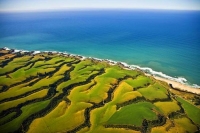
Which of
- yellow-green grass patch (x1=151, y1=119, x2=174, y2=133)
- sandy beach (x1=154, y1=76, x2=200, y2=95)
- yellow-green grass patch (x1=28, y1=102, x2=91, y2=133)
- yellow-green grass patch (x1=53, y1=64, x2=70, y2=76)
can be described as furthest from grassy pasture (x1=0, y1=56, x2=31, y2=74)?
sandy beach (x1=154, y1=76, x2=200, y2=95)

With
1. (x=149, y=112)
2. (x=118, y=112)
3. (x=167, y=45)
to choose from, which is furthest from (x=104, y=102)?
(x=167, y=45)

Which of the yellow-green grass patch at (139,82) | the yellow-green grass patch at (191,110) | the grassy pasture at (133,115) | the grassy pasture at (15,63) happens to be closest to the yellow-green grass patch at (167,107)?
the grassy pasture at (133,115)

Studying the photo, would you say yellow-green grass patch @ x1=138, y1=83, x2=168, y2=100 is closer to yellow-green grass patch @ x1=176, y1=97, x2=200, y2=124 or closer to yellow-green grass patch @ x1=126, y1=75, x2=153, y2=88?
yellow-green grass patch @ x1=126, y1=75, x2=153, y2=88

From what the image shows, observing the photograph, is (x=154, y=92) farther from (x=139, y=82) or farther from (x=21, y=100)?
(x=21, y=100)

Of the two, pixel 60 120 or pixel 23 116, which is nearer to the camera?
pixel 60 120

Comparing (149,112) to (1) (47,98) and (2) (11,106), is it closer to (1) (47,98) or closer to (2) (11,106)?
(1) (47,98)

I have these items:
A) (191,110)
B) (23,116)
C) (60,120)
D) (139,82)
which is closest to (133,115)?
(191,110)

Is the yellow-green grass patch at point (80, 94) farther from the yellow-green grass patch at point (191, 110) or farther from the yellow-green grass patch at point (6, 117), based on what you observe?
the yellow-green grass patch at point (191, 110)

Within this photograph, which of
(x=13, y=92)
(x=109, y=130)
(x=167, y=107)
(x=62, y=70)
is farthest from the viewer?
(x=62, y=70)

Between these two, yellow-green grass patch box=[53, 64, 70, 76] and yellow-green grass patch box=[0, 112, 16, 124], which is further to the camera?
yellow-green grass patch box=[53, 64, 70, 76]
